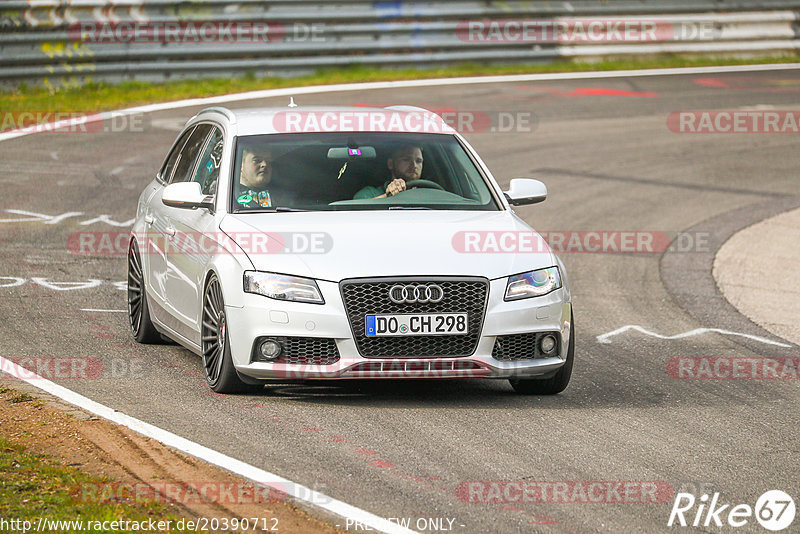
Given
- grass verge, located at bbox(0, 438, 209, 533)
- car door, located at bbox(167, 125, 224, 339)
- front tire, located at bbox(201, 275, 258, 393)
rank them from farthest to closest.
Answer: car door, located at bbox(167, 125, 224, 339), front tire, located at bbox(201, 275, 258, 393), grass verge, located at bbox(0, 438, 209, 533)

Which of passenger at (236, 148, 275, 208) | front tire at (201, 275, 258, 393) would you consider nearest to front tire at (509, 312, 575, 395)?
front tire at (201, 275, 258, 393)

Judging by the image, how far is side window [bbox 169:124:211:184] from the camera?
9.81 m

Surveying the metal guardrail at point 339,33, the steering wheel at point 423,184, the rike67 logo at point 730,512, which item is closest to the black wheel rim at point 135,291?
the steering wheel at point 423,184

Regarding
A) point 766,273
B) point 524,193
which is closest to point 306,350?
point 524,193

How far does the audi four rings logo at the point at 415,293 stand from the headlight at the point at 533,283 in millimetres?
443

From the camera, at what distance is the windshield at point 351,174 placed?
8812 millimetres

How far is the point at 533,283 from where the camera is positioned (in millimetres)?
8055

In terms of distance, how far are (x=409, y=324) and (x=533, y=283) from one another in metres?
0.81

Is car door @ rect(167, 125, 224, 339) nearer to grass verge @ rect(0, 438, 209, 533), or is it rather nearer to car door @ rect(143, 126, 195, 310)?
car door @ rect(143, 126, 195, 310)

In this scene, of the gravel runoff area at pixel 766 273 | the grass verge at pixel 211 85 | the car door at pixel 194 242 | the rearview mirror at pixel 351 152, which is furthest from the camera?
the grass verge at pixel 211 85

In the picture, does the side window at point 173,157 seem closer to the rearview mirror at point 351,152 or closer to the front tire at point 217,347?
the rearview mirror at point 351,152

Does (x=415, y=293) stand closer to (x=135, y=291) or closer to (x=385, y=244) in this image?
(x=385, y=244)

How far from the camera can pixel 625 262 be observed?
557 inches

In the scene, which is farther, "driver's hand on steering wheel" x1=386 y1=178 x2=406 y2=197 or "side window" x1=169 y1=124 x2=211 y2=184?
"side window" x1=169 y1=124 x2=211 y2=184
